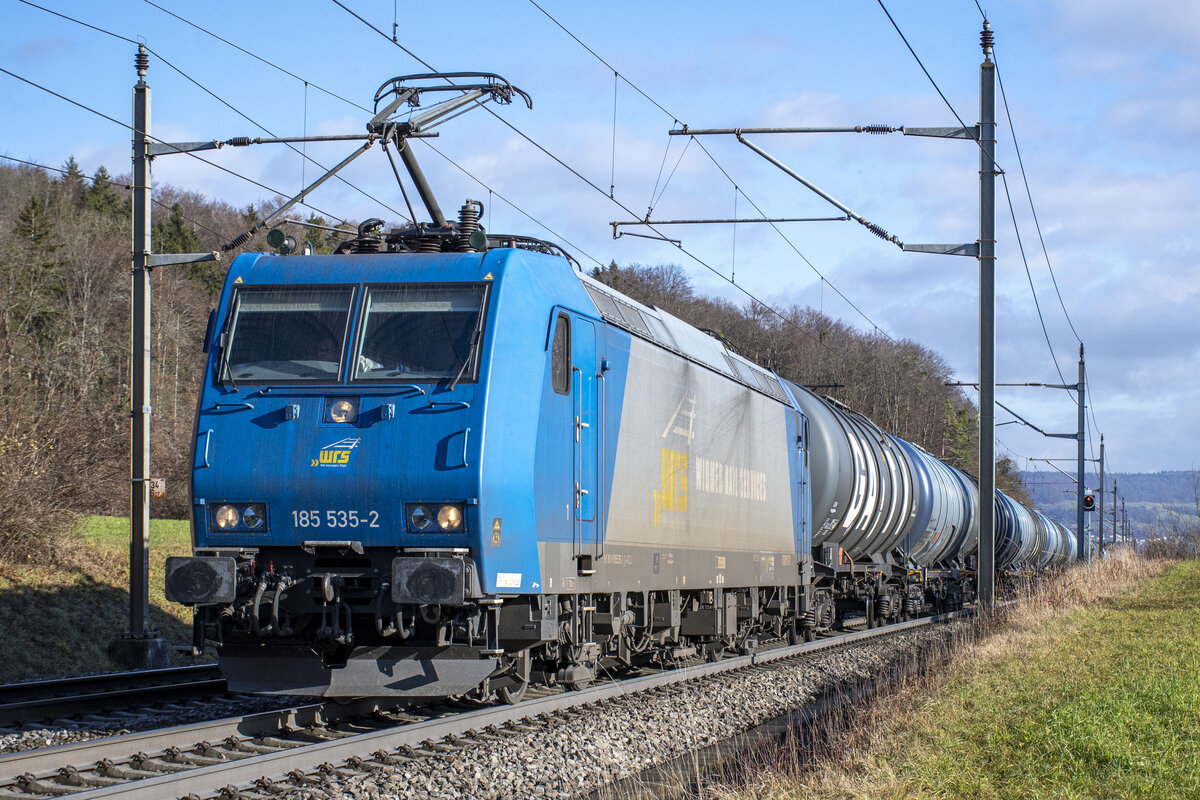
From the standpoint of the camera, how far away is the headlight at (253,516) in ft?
28.9

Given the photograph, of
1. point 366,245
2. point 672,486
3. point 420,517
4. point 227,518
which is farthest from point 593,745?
point 366,245

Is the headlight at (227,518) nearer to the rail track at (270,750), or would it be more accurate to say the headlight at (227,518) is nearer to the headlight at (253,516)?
the headlight at (253,516)

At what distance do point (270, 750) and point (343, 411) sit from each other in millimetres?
2465

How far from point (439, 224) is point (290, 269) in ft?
5.83

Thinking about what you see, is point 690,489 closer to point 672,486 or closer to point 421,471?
point 672,486

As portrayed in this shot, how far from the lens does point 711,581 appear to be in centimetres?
1327

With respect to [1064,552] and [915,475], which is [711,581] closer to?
[915,475]

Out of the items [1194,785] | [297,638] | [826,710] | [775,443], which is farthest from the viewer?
[775,443]

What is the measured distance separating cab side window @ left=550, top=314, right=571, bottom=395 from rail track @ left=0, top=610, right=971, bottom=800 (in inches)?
102

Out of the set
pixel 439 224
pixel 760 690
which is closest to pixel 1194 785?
pixel 760 690

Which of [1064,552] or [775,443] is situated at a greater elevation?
[775,443]

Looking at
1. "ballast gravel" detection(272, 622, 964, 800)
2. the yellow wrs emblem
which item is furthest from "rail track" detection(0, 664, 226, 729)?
the yellow wrs emblem

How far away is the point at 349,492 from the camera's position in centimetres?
862

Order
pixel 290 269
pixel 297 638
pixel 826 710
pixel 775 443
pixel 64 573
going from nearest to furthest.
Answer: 1. pixel 297 638
2. pixel 290 269
3. pixel 826 710
4. pixel 775 443
5. pixel 64 573
